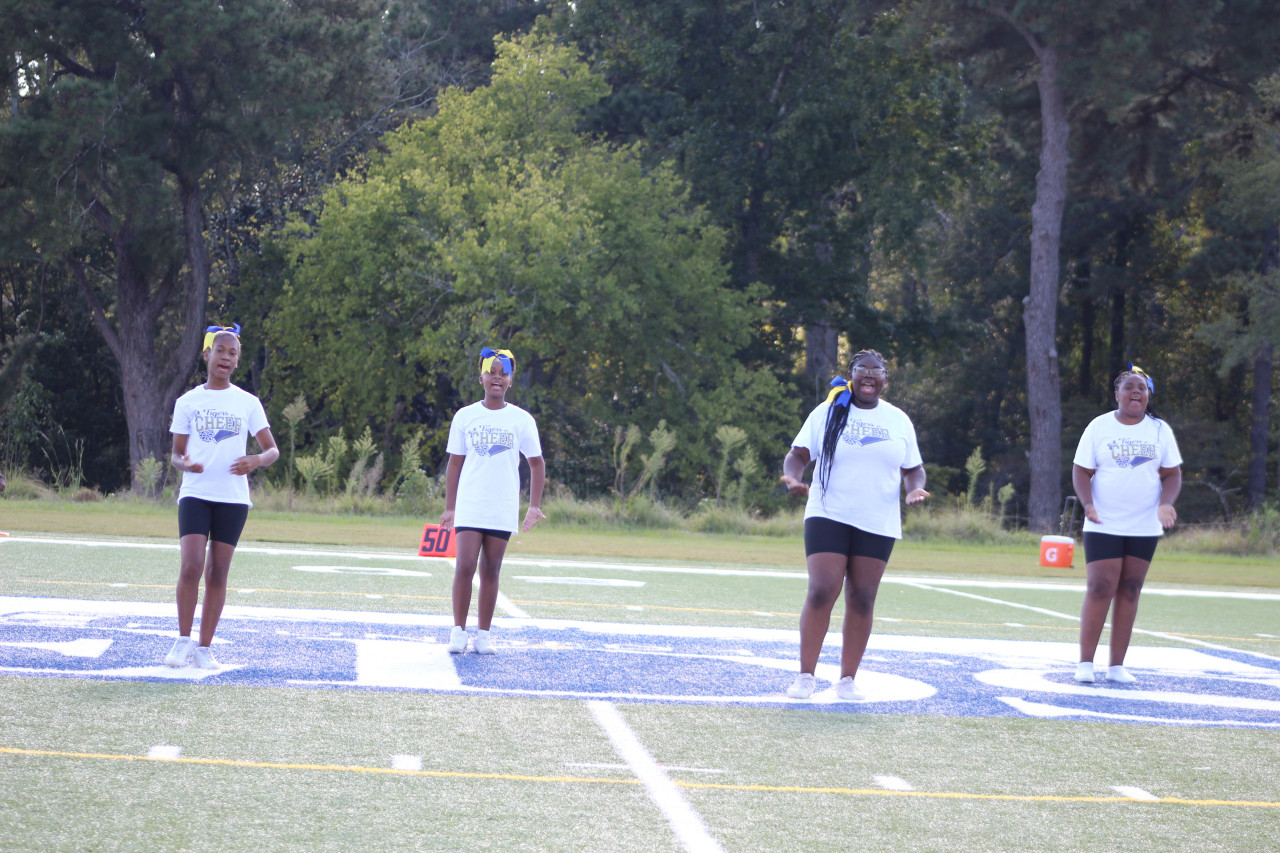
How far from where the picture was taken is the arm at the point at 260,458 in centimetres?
704

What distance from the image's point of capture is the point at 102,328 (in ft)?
105

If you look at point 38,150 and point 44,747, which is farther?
point 38,150

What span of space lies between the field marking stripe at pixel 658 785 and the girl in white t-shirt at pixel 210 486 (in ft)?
7.24

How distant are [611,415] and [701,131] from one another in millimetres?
8331

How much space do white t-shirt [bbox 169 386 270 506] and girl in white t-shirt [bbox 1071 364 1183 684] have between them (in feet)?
16.1

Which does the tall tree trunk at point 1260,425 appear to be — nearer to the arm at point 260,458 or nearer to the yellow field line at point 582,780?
the arm at point 260,458

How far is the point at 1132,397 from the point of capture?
8078 mm

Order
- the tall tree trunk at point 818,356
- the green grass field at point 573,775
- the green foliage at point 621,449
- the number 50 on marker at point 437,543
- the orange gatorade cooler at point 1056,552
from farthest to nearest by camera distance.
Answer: the tall tree trunk at point 818,356 → the green foliage at point 621,449 → the orange gatorade cooler at point 1056,552 → the number 50 on marker at point 437,543 → the green grass field at point 573,775

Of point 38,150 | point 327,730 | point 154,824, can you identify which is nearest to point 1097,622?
point 327,730

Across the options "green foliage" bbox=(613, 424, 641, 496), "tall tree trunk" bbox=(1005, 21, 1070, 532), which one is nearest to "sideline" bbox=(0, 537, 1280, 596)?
"green foliage" bbox=(613, 424, 641, 496)

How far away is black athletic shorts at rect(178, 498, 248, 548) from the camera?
7.08 meters

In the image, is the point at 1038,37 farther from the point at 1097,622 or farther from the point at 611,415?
the point at 1097,622

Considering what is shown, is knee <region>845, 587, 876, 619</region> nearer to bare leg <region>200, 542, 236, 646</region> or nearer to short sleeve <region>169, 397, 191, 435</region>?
bare leg <region>200, 542, 236, 646</region>

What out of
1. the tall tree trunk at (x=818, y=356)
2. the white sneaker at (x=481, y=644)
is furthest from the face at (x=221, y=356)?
the tall tree trunk at (x=818, y=356)
